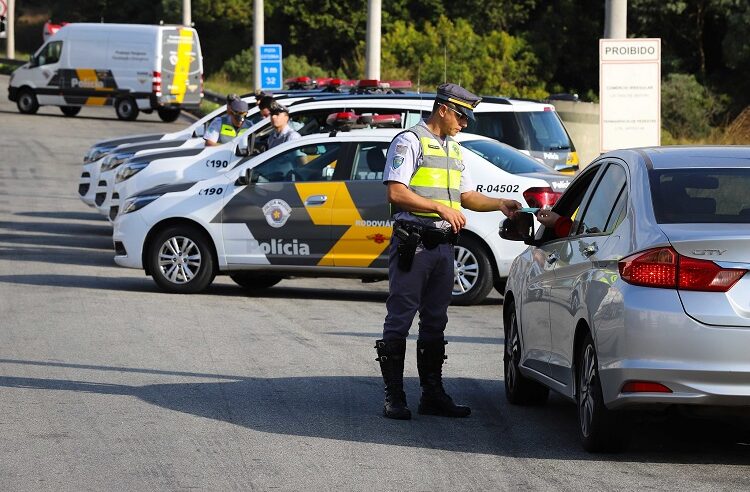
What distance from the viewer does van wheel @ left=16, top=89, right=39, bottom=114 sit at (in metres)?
45.7

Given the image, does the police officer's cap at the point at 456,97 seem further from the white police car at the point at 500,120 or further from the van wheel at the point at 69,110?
the van wheel at the point at 69,110

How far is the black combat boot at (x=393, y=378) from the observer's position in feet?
27.8

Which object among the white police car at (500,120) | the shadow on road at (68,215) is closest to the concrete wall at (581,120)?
the white police car at (500,120)

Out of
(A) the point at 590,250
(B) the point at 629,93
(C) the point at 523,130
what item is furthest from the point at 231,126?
(A) the point at 590,250

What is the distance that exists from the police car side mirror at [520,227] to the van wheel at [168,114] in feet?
124

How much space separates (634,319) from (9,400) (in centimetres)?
397

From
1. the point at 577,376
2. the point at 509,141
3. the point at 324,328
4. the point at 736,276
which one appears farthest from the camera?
the point at 509,141

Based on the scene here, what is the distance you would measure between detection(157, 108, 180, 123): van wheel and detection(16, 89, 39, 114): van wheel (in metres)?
3.71

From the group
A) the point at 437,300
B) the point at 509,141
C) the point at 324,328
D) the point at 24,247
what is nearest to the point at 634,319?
the point at 437,300

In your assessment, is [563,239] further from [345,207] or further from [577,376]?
[345,207]

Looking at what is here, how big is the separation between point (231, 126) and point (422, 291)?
11.4 meters

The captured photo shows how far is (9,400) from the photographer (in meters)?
8.94

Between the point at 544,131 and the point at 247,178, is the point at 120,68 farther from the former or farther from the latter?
the point at 247,178

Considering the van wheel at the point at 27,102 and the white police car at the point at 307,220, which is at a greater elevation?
the van wheel at the point at 27,102
